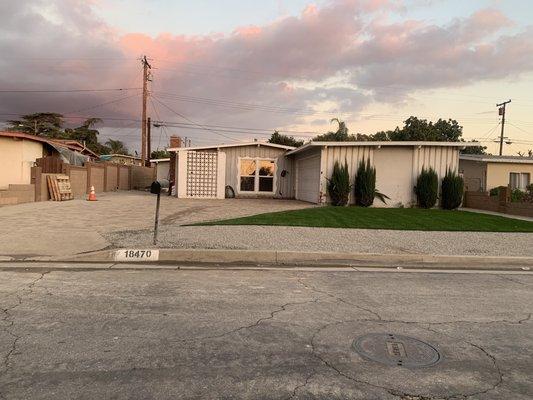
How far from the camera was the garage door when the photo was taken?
21.2 meters

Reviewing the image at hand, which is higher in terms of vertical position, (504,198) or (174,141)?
(174,141)

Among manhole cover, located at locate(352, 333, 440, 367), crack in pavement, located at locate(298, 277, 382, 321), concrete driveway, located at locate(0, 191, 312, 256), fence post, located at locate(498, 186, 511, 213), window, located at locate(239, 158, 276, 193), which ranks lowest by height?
crack in pavement, located at locate(298, 277, 382, 321)

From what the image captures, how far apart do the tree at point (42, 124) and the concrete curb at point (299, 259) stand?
1811 inches

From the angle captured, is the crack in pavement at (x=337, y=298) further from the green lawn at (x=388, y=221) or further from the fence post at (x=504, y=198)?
the fence post at (x=504, y=198)

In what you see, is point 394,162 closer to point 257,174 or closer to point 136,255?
point 257,174

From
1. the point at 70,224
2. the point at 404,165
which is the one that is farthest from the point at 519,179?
the point at 70,224

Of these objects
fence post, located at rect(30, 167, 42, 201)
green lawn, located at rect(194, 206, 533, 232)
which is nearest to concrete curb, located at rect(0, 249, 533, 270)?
green lawn, located at rect(194, 206, 533, 232)

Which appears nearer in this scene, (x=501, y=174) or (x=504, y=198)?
(x=504, y=198)

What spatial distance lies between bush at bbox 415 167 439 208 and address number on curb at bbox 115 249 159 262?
1471cm

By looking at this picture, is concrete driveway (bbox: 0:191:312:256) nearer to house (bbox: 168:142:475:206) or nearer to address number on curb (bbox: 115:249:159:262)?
address number on curb (bbox: 115:249:159:262)

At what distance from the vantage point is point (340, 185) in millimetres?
19578

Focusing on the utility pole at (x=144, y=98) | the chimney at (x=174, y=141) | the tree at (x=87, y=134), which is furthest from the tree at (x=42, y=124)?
the chimney at (x=174, y=141)

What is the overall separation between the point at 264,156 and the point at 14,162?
41.9 feet

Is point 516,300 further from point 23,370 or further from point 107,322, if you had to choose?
point 23,370
